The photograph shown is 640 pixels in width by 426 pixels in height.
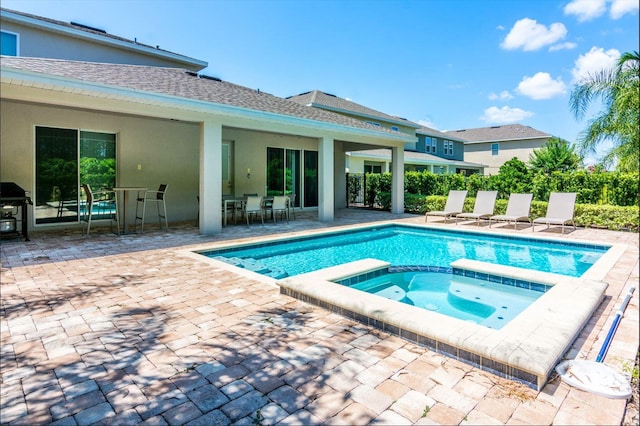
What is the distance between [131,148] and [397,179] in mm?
10353

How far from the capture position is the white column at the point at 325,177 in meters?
12.8

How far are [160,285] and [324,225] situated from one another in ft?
23.8

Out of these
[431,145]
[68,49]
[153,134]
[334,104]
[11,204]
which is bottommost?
[11,204]

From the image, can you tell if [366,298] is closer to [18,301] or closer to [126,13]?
[18,301]

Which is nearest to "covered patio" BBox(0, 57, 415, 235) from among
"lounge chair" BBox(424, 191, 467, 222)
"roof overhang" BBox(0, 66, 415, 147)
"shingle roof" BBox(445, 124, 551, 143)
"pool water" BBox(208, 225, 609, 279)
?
"roof overhang" BBox(0, 66, 415, 147)

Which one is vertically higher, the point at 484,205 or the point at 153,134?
the point at 153,134

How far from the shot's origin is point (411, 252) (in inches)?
362

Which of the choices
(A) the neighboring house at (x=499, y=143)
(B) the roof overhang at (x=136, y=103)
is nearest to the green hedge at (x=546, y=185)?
(B) the roof overhang at (x=136, y=103)

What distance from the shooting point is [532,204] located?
1343 cm

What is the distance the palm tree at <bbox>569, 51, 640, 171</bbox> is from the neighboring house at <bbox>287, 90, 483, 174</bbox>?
1078 centimetres

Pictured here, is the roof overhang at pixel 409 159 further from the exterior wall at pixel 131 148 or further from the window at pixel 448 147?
the exterior wall at pixel 131 148

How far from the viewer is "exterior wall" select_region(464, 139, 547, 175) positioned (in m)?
36.1

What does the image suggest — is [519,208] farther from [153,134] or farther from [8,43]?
[8,43]

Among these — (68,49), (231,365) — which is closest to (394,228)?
(231,365)
